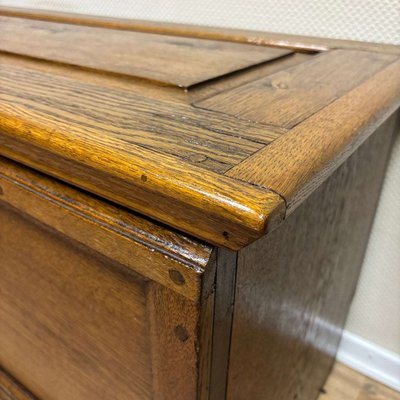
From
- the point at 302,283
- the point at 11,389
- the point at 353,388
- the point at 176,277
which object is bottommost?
the point at 353,388

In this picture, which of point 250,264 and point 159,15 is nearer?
point 250,264

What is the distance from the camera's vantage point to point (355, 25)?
0.62m

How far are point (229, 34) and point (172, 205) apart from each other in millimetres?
438

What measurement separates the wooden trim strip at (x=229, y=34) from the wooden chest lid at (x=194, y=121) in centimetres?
4

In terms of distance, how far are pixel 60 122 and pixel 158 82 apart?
0.12 metres

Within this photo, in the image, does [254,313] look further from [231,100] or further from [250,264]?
[231,100]

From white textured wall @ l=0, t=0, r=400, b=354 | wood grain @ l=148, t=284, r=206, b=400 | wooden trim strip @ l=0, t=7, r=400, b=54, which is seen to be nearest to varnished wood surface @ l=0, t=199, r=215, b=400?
wood grain @ l=148, t=284, r=206, b=400

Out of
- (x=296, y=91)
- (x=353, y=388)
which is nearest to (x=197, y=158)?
(x=296, y=91)

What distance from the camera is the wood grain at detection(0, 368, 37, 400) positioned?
21.7 inches

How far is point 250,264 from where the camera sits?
1.04ft

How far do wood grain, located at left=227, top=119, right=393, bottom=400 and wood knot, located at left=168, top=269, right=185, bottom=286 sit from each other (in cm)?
5

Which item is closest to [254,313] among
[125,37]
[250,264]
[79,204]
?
[250,264]

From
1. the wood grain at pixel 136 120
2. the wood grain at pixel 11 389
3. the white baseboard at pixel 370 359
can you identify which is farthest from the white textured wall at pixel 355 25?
the wood grain at pixel 11 389

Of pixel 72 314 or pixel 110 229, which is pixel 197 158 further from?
pixel 72 314
